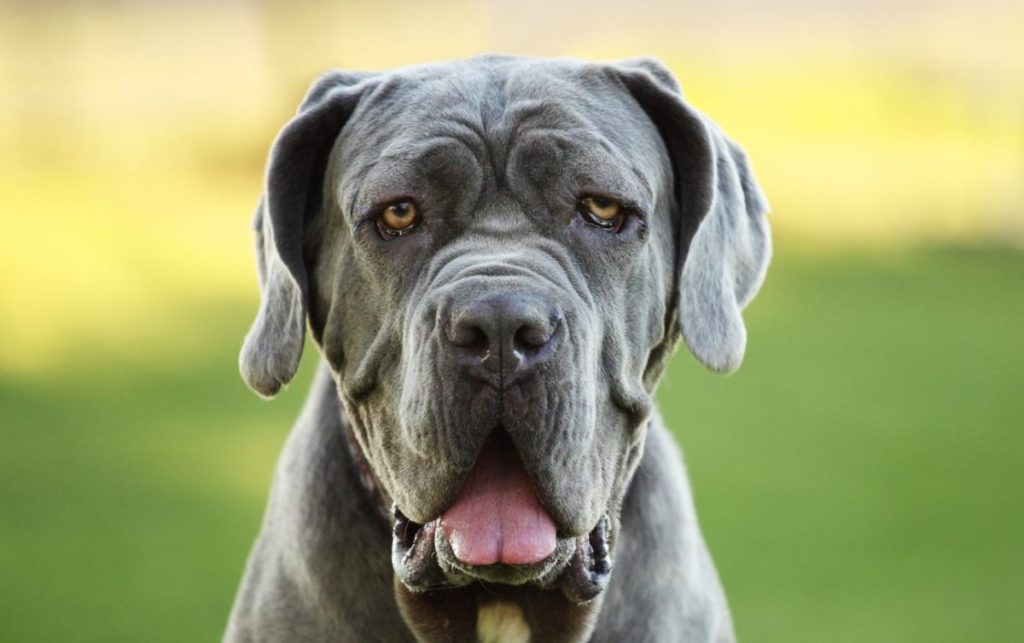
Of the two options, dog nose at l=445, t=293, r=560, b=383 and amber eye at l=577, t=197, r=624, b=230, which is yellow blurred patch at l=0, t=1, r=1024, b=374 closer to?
amber eye at l=577, t=197, r=624, b=230

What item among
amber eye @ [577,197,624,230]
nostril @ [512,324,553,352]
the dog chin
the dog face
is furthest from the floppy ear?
nostril @ [512,324,553,352]

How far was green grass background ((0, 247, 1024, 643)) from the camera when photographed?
22.7ft

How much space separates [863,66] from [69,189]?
905cm

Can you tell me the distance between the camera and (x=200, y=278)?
41.8ft

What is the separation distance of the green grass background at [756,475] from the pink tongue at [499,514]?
355 cm

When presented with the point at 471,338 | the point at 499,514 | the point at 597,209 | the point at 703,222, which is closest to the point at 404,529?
the point at 499,514

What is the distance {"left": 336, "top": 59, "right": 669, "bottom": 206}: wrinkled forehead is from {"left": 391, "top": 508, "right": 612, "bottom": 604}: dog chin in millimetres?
755

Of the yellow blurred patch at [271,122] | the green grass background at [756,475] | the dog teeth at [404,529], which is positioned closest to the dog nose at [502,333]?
the dog teeth at [404,529]

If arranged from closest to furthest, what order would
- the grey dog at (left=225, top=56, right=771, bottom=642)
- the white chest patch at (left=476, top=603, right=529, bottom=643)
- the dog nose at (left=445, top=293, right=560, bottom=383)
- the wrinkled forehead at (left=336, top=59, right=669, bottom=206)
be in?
the dog nose at (left=445, top=293, right=560, bottom=383) < the grey dog at (left=225, top=56, right=771, bottom=642) < the wrinkled forehead at (left=336, top=59, right=669, bottom=206) < the white chest patch at (left=476, top=603, right=529, bottom=643)

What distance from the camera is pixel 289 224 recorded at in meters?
3.70

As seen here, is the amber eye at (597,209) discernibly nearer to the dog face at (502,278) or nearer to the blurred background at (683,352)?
the dog face at (502,278)

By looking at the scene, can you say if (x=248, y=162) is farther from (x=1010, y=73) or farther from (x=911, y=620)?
(x=911, y=620)

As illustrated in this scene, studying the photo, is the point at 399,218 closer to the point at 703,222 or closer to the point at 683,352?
the point at 703,222

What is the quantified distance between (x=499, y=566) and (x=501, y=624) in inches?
17.9
